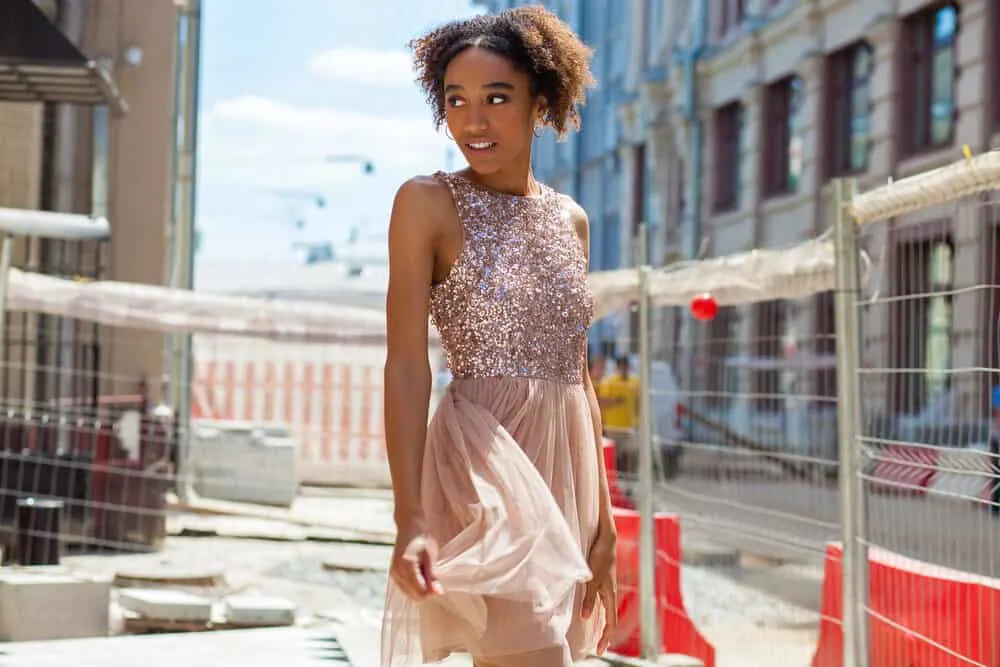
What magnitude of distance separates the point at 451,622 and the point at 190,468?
1345 cm

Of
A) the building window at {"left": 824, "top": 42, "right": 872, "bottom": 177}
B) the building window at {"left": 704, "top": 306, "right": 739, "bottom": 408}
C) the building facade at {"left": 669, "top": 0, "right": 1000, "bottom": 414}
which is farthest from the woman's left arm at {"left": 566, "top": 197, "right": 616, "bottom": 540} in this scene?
the building window at {"left": 824, "top": 42, "right": 872, "bottom": 177}

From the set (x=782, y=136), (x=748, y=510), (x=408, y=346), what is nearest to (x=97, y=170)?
(x=748, y=510)

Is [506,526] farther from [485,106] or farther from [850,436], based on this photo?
[850,436]

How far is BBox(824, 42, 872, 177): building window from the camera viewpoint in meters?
26.0

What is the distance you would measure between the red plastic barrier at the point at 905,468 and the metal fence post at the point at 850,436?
0.10m

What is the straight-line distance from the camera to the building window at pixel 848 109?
2595 centimetres

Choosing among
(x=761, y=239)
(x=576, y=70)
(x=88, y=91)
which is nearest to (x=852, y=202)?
(x=576, y=70)

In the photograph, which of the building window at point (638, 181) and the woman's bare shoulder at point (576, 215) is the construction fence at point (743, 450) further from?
the building window at point (638, 181)

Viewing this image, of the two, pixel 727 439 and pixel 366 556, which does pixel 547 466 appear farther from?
pixel 366 556

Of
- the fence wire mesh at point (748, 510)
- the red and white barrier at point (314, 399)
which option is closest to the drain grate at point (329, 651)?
the fence wire mesh at point (748, 510)

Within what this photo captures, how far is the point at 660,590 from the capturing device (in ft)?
25.9

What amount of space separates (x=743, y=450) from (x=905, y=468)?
1353 millimetres

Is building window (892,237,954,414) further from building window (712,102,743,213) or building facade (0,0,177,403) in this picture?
building window (712,102,743,213)

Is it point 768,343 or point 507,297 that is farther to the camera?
point 768,343
